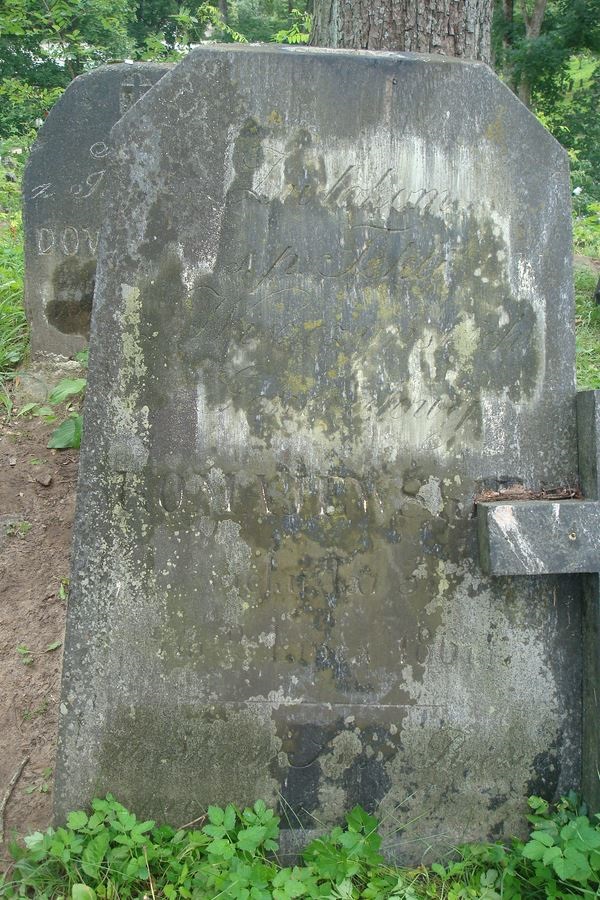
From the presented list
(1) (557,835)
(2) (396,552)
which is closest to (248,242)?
(2) (396,552)

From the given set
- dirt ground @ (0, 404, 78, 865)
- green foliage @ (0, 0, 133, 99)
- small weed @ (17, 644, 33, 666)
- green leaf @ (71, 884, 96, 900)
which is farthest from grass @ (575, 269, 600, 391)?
green foliage @ (0, 0, 133, 99)

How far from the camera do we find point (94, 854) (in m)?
→ 2.05

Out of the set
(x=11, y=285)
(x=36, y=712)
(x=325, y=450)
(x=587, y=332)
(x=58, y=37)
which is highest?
(x=58, y=37)

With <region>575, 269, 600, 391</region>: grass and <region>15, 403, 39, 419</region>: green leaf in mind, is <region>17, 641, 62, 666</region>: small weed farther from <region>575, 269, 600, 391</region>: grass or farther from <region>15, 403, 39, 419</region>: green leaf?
<region>575, 269, 600, 391</region>: grass

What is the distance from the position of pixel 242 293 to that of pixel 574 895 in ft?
6.19

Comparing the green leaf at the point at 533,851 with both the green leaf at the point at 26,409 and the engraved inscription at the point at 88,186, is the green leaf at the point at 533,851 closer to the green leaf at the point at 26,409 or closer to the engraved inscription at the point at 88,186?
the green leaf at the point at 26,409

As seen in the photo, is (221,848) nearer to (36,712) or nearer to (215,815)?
(215,815)

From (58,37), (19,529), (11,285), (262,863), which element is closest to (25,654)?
(19,529)

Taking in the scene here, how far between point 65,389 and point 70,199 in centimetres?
114

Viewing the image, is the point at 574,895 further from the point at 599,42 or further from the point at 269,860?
the point at 599,42

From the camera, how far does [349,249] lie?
87.6 inches

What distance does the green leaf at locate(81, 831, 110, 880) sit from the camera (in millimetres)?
2012

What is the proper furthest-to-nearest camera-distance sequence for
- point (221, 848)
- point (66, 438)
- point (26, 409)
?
point (26, 409) → point (66, 438) → point (221, 848)

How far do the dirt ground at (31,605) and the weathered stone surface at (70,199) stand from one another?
66 centimetres
